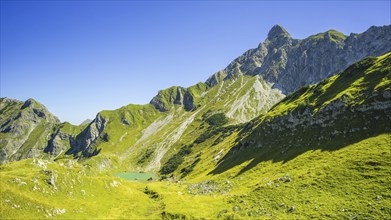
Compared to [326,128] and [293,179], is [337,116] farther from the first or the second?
[293,179]

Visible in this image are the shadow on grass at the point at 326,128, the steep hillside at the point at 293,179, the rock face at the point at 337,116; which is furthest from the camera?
the rock face at the point at 337,116

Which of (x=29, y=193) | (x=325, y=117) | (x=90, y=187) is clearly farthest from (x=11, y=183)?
(x=325, y=117)

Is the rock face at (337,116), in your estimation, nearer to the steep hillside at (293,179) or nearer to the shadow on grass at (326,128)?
the shadow on grass at (326,128)

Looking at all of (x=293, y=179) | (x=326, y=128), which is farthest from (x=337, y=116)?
(x=293, y=179)

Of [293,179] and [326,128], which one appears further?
[326,128]

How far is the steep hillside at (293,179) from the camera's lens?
57.9 meters

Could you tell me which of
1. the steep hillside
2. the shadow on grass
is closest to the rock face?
the shadow on grass

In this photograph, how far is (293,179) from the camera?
73.4m

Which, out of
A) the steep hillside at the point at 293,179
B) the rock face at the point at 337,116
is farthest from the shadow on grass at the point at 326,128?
the steep hillside at the point at 293,179

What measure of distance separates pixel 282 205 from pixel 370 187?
1832 cm

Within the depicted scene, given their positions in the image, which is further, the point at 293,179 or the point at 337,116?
the point at 337,116

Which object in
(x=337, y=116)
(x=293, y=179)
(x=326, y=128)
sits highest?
(x=337, y=116)

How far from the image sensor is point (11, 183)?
67.9 m

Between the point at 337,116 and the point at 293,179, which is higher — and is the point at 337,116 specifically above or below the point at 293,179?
above
